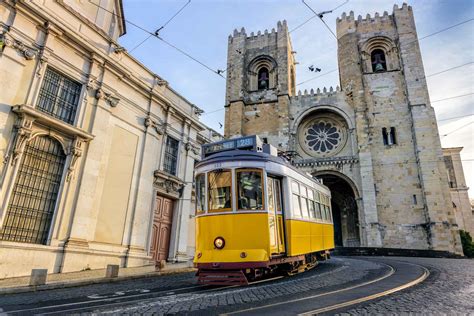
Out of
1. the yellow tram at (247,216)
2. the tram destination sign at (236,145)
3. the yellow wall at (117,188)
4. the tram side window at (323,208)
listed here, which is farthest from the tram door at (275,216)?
the yellow wall at (117,188)

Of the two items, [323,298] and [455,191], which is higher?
[455,191]

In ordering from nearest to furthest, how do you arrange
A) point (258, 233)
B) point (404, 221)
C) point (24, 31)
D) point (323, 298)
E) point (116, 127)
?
1. point (323, 298)
2. point (258, 233)
3. point (24, 31)
4. point (116, 127)
5. point (404, 221)

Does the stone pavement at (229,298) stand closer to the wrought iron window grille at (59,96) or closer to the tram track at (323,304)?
the tram track at (323,304)

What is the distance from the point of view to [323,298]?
15.1 ft

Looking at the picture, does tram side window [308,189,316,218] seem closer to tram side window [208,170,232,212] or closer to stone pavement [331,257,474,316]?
tram side window [208,170,232,212]

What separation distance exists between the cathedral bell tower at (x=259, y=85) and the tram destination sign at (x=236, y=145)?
1798cm

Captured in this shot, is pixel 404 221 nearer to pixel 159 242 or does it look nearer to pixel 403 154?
pixel 403 154

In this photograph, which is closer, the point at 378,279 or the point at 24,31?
the point at 378,279

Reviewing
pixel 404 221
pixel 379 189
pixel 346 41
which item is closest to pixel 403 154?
pixel 379 189

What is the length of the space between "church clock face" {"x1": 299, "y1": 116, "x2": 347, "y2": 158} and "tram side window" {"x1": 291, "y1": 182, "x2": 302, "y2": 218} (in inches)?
736

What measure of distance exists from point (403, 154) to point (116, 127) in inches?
831

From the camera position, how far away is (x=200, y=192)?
699cm

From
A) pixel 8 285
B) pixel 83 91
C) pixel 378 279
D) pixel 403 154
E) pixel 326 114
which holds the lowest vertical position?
pixel 8 285

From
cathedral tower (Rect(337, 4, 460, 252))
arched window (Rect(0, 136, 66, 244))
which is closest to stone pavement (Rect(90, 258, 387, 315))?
arched window (Rect(0, 136, 66, 244))
